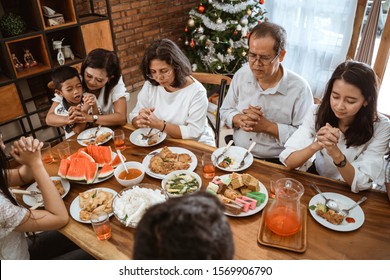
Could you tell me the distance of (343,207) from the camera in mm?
1312

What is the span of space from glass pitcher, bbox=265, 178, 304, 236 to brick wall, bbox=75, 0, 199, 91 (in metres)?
3.29

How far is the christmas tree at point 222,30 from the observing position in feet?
12.3

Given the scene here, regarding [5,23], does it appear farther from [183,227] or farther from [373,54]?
[373,54]

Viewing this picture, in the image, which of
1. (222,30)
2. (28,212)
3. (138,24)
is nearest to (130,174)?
(28,212)

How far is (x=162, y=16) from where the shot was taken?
441 centimetres

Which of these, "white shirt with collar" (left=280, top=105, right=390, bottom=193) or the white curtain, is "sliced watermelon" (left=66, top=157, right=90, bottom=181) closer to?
"white shirt with collar" (left=280, top=105, right=390, bottom=193)

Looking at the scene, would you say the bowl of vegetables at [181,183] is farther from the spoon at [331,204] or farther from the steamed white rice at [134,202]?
the spoon at [331,204]

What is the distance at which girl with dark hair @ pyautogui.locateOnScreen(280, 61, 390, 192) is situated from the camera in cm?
140

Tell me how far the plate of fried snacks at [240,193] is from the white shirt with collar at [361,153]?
11.8 inches

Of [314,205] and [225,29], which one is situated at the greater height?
[225,29]

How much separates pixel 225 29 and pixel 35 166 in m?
3.06

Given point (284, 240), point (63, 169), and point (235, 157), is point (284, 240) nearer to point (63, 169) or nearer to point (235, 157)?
point (235, 157)


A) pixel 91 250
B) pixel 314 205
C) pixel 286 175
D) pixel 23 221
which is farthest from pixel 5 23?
pixel 314 205

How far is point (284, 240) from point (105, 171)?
947mm
